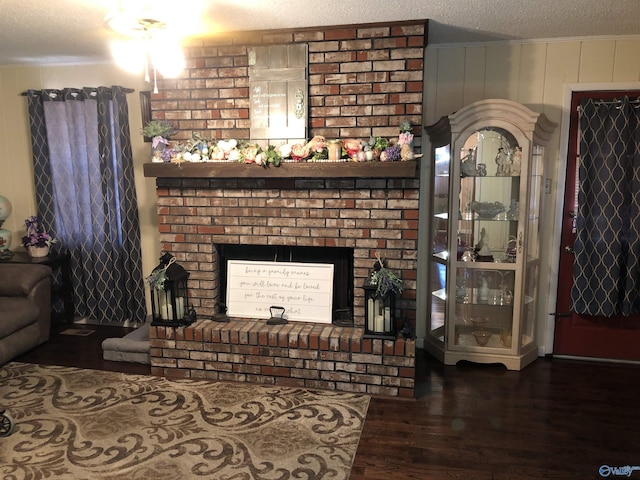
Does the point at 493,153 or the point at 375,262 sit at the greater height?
the point at 493,153

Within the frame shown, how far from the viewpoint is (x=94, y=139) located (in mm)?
4203

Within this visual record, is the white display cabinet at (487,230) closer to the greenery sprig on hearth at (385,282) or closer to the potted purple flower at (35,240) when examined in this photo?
the greenery sprig on hearth at (385,282)

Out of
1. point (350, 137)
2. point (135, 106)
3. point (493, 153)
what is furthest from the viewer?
point (135, 106)

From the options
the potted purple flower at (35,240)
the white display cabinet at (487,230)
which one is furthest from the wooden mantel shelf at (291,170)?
the potted purple flower at (35,240)

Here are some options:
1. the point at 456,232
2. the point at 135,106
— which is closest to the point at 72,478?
the point at 456,232

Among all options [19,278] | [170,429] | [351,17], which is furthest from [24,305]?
[351,17]

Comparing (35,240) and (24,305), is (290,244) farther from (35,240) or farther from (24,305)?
(35,240)

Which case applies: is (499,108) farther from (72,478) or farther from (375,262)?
(72,478)

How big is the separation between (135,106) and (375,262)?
8.55 feet

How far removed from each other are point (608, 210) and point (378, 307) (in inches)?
74.0

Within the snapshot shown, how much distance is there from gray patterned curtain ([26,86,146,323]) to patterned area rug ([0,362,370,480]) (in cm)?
109

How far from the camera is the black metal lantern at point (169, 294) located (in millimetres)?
3301

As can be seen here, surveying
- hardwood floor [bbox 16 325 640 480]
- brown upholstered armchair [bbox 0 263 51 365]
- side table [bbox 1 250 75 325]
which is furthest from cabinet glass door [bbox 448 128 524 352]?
side table [bbox 1 250 75 325]

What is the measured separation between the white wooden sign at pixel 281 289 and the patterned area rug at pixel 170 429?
529mm
